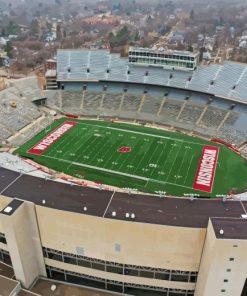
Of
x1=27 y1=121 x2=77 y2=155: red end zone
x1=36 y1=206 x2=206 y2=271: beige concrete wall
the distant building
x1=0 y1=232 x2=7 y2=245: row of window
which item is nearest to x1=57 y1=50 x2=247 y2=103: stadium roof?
the distant building

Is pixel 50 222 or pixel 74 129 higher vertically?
pixel 50 222

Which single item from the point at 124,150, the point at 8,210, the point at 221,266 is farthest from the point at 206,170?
the point at 8,210

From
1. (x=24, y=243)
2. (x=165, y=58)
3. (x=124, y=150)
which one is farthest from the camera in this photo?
(x=165, y=58)

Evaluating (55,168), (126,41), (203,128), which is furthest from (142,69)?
(126,41)

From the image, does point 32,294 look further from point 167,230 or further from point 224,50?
point 224,50

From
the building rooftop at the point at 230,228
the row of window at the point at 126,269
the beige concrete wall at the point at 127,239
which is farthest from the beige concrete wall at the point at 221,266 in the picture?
the row of window at the point at 126,269

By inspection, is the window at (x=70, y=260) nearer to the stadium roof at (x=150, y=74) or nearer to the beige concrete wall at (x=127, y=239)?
the beige concrete wall at (x=127, y=239)

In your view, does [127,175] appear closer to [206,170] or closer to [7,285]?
[206,170]
